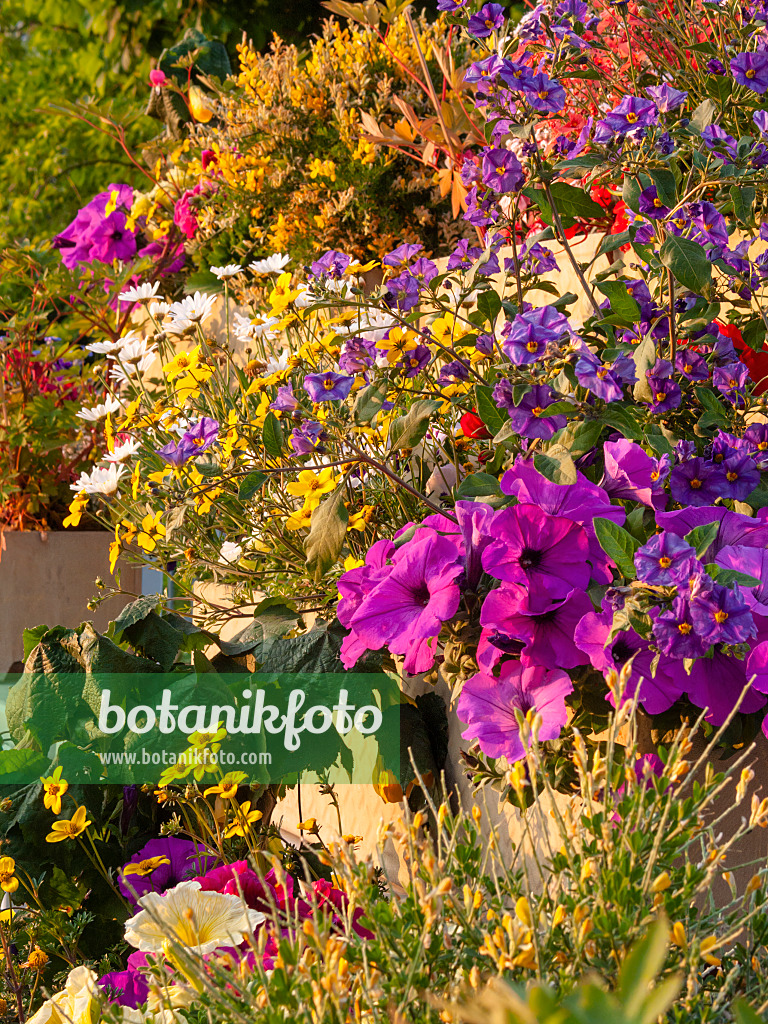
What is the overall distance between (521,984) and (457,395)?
1.06m

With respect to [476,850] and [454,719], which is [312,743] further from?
[476,850]

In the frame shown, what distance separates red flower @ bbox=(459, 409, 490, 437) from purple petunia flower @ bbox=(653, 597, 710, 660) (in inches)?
27.6

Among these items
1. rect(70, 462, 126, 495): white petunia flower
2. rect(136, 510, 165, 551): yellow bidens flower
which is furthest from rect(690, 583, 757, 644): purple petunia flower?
rect(70, 462, 126, 495): white petunia flower

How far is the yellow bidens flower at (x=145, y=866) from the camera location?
1322mm

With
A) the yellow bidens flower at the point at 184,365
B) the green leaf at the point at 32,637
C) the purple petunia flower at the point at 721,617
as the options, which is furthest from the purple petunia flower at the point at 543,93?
the green leaf at the point at 32,637

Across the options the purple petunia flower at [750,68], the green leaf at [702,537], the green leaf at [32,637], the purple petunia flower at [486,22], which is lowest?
the green leaf at [32,637]

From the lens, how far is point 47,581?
2799mm

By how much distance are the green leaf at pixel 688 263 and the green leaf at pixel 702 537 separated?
30cm

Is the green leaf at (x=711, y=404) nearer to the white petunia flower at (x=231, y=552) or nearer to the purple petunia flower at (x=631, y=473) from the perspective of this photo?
the purple petunia flower at (x=631, y=473)

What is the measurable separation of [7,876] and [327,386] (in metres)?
0.81

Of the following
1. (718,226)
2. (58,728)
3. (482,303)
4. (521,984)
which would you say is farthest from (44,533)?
(521,984)

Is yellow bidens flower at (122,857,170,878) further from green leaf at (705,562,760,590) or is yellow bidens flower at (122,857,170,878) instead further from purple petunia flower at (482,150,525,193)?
purple petunia flower at (482,150,525,193)

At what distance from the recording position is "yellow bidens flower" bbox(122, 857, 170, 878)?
4.34ft

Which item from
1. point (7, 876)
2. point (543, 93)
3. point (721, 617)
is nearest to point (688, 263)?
point (543, 93)
